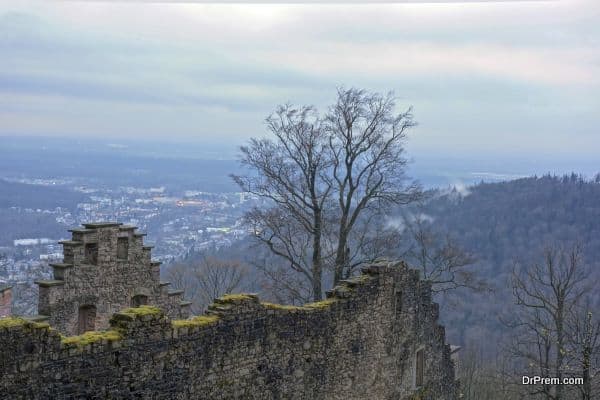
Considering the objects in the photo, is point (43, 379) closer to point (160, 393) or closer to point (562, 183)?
point (160, 393)

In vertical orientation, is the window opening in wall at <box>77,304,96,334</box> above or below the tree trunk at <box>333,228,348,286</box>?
below

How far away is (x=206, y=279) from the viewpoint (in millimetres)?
40375

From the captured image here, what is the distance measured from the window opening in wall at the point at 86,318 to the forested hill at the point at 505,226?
5204 cm

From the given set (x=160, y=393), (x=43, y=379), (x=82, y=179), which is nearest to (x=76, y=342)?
(x=43, y=379)

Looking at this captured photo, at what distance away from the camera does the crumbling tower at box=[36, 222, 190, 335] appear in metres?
16.6

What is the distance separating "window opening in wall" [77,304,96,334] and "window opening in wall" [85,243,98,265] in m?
1.05

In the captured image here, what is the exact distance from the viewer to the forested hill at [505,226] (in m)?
68.2

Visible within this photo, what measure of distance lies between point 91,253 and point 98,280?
667 mm

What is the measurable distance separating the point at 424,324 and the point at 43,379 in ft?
37.6

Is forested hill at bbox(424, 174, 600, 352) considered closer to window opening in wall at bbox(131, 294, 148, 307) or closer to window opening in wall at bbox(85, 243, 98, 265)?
window opening in wall at bbox(131, 294, 148, 307)

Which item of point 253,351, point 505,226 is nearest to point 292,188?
point 253,351

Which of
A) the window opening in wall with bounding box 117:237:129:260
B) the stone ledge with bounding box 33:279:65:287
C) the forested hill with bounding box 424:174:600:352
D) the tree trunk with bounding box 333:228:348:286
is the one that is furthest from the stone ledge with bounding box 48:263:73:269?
the forested hill with bounding box 424:174:600:352

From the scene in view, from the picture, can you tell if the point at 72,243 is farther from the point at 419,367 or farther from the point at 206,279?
the point at 206,279

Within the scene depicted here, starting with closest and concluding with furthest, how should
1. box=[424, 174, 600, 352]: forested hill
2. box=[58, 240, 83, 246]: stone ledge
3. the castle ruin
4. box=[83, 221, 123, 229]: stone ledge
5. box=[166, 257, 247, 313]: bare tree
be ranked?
the castle ruin < box=[58, 240, 83, 246]: stone ledge < box=[83, 221, 123, 229]: stone ledge < box=[166, 257, 247, 313]: bare tree < box=[424, 174, 600, 352]: forested hill
